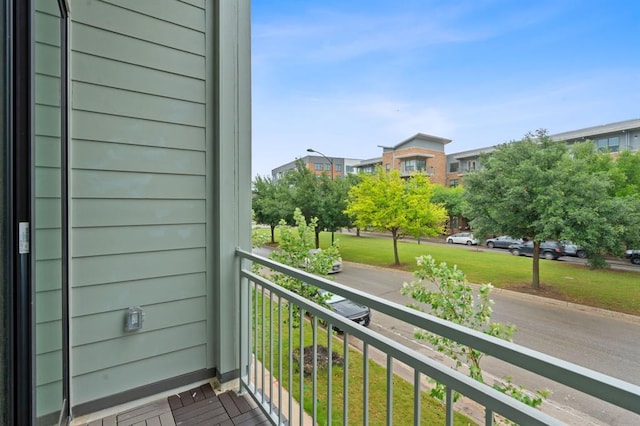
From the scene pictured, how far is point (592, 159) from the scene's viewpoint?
2.11m

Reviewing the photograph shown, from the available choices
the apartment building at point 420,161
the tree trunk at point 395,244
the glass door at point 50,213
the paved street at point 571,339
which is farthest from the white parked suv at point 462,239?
the glass door at point 50,213

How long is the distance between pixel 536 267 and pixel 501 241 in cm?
91

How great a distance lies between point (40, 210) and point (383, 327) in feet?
4.68

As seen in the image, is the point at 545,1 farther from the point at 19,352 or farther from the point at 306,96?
the point at 19,352

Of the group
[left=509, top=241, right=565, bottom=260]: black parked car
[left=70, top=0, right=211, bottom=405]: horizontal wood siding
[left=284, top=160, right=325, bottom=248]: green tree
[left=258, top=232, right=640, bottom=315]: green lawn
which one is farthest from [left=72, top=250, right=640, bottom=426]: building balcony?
[left=284, top=160, right=325, bottom=248]: green tree

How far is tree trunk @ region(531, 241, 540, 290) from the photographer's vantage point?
1.75 metres

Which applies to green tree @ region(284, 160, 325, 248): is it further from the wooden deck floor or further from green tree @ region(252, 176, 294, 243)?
the wooden deck floor

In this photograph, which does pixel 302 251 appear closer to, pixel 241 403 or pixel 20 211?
pixel 241 403

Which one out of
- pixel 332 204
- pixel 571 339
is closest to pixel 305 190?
pixel 332 204

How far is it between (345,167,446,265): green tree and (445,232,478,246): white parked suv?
0.52ft

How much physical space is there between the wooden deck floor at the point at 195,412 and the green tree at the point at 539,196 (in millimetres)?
1713

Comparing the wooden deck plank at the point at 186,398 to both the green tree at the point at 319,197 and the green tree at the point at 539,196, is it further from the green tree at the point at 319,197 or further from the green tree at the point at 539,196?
the green tree at the point at 539,196

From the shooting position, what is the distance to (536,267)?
192 cm

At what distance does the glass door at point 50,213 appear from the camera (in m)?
0.96
